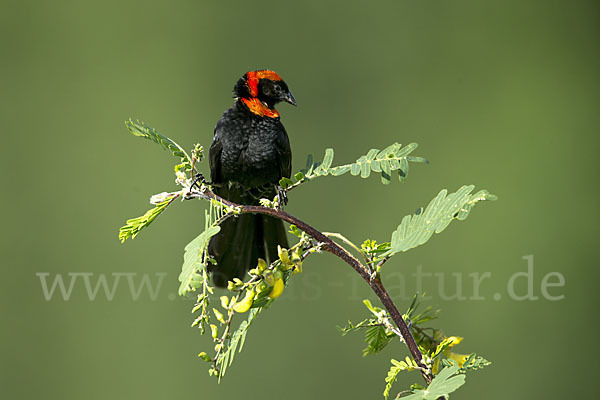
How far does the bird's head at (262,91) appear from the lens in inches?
48.6

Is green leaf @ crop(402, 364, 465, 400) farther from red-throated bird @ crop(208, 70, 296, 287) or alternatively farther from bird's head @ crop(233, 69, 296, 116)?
bird's head @ crop(233, 69, 296, 116)

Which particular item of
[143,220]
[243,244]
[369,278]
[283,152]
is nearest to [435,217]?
[369,278]

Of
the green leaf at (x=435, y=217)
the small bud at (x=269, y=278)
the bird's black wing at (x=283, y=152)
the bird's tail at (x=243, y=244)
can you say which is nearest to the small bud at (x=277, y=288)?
the small bud at (x=269, y=278)

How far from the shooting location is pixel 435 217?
616 millimetres

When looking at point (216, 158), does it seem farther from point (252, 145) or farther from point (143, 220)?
point (143, 220)

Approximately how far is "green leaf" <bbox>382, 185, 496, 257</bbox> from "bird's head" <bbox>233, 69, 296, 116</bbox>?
2.17 ft

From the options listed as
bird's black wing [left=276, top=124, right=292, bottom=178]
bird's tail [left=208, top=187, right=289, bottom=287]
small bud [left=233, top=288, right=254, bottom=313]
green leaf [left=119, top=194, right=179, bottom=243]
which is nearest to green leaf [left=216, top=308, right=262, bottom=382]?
small bud [left=233, top=288, right=254, bottom=313]

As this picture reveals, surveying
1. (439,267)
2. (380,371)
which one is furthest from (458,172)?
(380,371)

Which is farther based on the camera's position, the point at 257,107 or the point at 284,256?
the point at 257,107

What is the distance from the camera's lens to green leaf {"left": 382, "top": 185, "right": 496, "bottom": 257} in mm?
597

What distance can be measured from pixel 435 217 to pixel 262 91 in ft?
2.39

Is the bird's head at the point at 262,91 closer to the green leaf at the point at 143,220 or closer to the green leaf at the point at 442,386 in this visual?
the green leaf at the point at 143,220

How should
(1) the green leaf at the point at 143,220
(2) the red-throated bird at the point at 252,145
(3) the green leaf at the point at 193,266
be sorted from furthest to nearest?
(2) the red-throated bird at the point at 252,145
(1) the green leaf at the point at 143,220
(3) the green leaf at the point at 193,266

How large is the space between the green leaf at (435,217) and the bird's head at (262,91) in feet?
2.17
